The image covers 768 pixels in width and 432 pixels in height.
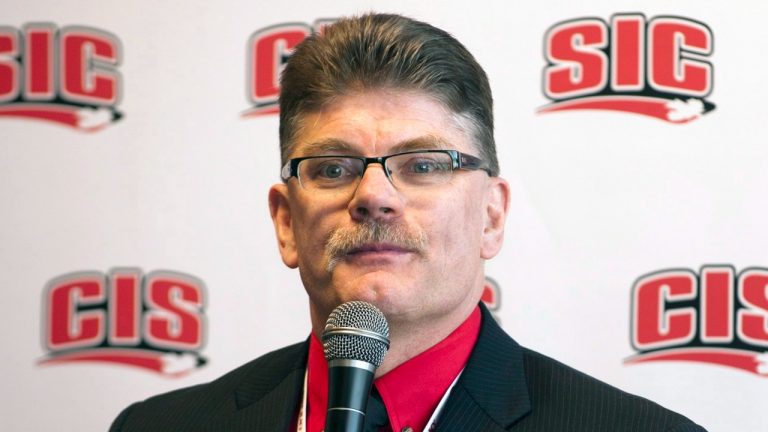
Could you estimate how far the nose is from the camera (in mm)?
1667

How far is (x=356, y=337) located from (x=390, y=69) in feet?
1.86

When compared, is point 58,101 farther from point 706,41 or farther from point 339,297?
point 706,41

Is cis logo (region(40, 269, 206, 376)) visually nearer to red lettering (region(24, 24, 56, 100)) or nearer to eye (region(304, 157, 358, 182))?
red lettering (region(24, 24, 56, 100))

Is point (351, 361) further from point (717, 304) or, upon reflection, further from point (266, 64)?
point (266, 64)

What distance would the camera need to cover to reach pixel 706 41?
2.51 meters

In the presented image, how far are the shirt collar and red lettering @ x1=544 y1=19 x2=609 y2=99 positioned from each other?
2.94ft

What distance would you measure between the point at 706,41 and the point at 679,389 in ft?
2.66

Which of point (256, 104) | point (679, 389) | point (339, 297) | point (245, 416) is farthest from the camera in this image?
point (256, 104)

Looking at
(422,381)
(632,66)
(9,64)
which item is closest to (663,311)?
(632,66)

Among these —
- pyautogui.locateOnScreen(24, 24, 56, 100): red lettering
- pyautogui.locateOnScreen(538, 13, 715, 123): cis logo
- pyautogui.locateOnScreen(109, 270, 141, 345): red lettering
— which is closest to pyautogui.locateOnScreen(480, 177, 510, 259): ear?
pyautogui.locateOnScreen(538, 13, 715, 123): cis logo

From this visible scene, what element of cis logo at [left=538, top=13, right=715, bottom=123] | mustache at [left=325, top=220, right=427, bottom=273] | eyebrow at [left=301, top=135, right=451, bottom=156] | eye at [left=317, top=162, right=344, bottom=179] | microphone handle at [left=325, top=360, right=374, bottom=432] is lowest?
microphone handle at [left=325, top=360, right=374, bottom=432]

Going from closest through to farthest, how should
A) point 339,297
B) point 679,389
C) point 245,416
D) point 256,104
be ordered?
point 339,297, point 245,416, point 679,389, point 256,104

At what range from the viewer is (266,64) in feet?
8.98

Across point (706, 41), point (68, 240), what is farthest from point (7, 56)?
point (706, 41)
